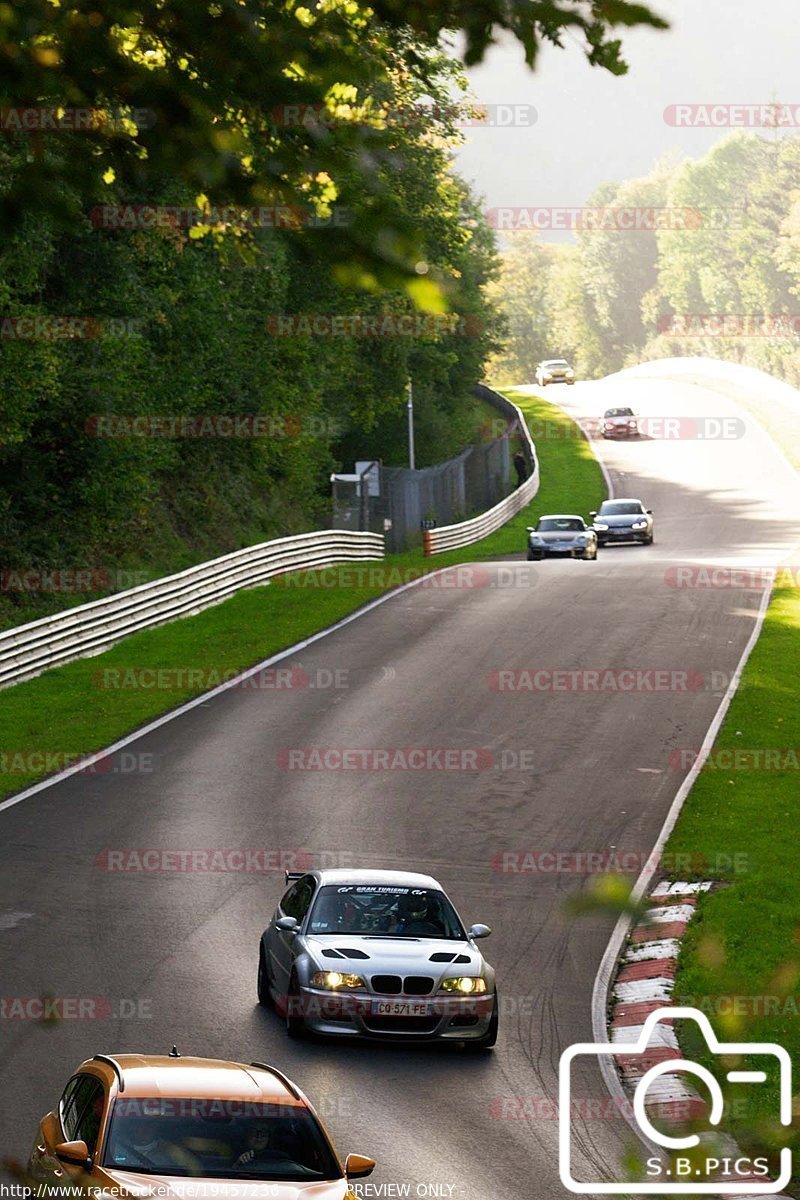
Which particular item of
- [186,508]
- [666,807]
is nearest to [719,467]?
[186,508]

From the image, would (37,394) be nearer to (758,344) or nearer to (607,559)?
(607,559)

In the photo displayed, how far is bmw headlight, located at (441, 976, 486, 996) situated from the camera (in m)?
13.0

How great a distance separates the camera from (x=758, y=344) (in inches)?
7288

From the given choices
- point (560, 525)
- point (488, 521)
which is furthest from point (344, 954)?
point (488, 521)

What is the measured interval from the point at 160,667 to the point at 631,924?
25494 mm

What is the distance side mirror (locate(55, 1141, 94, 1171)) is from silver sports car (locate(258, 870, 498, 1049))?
17.2 ft

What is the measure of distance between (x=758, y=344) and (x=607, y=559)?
14415 centimetres

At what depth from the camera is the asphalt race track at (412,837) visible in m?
11.4

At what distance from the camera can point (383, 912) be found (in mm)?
14141

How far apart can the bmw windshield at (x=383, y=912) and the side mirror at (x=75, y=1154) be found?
6.01 metres
